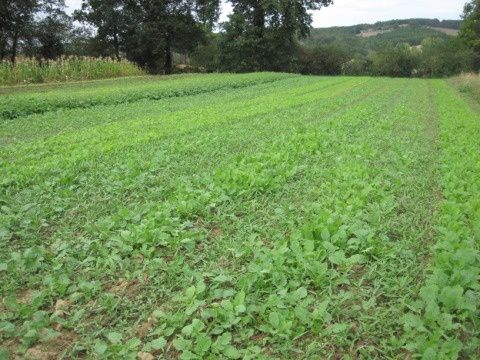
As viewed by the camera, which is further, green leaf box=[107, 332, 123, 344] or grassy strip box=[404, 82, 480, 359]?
green leaf box=[107, 332, 123, 344]

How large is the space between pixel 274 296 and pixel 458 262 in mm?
1552

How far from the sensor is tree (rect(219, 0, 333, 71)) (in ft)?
131

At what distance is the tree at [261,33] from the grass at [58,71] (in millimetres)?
14914

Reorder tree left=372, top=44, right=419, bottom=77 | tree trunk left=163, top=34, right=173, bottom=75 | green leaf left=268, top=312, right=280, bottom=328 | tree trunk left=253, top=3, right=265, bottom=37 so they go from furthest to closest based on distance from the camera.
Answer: tree left=372, top=44, right=419, bottom=77 < tree trunk left=253, top=3, right=265, bottom=37 < tree trunk left=163, top=34, right=173, bottom=75 < green leaf left=268, top=312, right=280, bottom=328

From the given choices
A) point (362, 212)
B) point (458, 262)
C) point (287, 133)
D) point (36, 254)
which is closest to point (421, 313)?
point (458, 262)

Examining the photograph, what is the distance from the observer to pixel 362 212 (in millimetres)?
4508

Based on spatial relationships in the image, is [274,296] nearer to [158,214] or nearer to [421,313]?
[421,313]

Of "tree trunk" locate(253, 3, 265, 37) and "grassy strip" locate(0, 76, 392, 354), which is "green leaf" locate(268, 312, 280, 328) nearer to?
"grassy strip" locate(0, 76, 392, 354)

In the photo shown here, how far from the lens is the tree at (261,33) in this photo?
3997 cm

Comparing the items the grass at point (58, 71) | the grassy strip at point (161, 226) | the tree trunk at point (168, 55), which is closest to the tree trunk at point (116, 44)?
the tree trunk at point (168, 55)

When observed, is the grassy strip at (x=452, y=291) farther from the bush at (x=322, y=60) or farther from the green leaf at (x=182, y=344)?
the bush at (x=322, y=60)

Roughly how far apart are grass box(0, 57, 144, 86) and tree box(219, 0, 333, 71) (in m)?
14.9

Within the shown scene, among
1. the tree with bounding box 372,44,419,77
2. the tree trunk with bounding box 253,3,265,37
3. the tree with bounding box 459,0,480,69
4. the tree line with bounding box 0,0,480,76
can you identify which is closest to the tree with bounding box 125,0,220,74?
the tree line with bounding box 0,0,480,76

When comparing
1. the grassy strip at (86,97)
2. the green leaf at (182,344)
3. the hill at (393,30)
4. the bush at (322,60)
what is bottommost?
the green leaf at (182,344)
